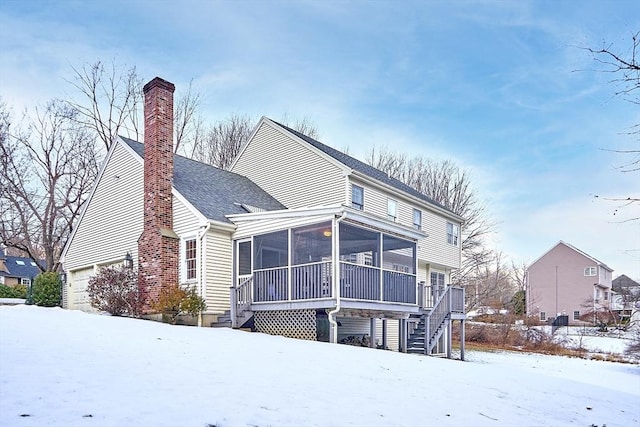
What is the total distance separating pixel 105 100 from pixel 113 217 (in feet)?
52.8

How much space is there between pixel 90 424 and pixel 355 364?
19.6ft

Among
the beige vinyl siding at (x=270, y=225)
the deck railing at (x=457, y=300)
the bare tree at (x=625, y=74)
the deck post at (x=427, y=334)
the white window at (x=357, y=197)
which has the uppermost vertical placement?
the white window at (x=357, y=197)

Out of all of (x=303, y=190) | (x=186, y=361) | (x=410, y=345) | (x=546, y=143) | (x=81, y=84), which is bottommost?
(x=410, y=345)

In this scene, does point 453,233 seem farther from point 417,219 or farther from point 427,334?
point 427,334

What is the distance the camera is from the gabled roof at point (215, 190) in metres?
16.4

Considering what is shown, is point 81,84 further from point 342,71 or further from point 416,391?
point 416,391

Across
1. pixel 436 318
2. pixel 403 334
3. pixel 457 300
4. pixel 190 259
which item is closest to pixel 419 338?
pixel 436 318

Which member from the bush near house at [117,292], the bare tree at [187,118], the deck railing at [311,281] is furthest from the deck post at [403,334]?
the bare tree at [187,118]

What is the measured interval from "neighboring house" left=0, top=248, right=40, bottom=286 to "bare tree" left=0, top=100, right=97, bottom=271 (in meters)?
28.3

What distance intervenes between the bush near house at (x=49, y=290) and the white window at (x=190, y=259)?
9.10 meters

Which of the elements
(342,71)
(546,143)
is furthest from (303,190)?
(546,143)

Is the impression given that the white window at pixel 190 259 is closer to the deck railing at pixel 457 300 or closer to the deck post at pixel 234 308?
the deck post at pixel 234 308

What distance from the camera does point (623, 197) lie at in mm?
4988

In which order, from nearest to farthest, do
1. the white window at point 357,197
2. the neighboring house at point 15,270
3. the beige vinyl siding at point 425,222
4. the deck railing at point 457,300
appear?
the deck railing at point 457,300 → the white window at point 357,197 → the beige vinyl siding at point 425,222 → the neighboring house at point 15,270
